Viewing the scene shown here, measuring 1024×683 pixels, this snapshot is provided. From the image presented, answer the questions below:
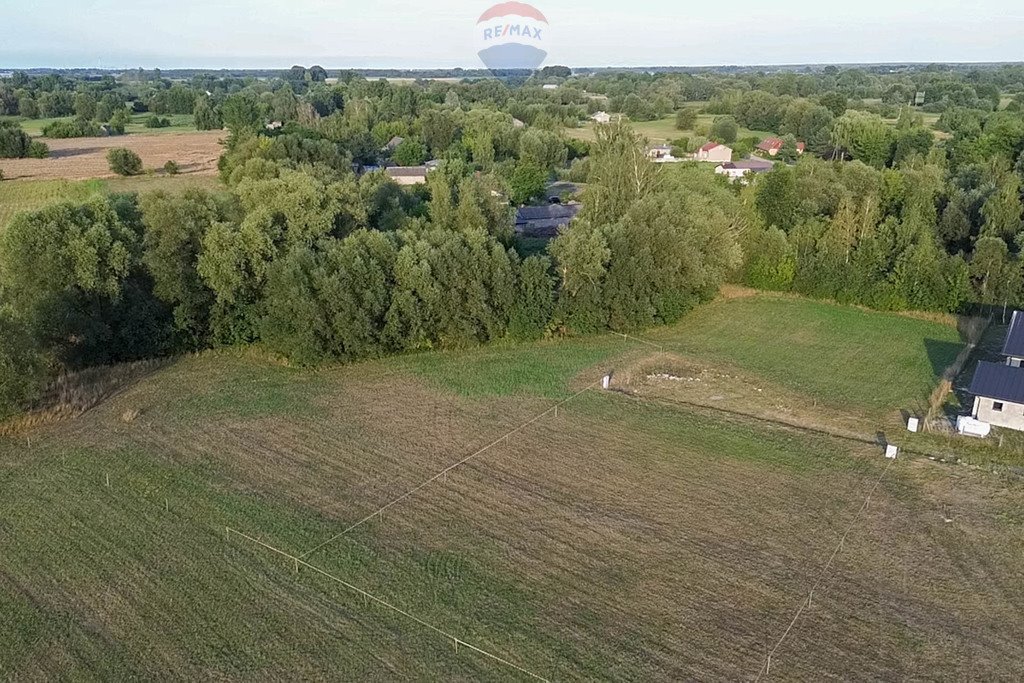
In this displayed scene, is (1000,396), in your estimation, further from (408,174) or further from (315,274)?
(408,174)

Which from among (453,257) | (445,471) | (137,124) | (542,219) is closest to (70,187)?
(542,219)

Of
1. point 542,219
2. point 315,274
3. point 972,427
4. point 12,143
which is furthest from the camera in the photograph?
point 12,143

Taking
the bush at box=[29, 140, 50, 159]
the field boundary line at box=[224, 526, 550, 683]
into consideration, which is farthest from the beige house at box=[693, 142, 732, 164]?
the field boundary line at box=[224, 526, 550, 683]

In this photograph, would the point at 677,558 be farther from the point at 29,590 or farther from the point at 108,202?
the point at 108,202

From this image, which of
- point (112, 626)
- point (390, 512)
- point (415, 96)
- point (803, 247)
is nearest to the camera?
point (112, 626)

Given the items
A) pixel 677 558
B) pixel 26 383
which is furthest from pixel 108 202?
pixel 677 558

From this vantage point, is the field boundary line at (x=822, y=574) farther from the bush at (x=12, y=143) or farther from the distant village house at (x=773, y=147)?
the bush at (x=12, y=143)

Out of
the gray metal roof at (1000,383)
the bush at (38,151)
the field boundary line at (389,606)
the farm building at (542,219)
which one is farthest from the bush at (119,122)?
the gray metal roof at (1000,383)
